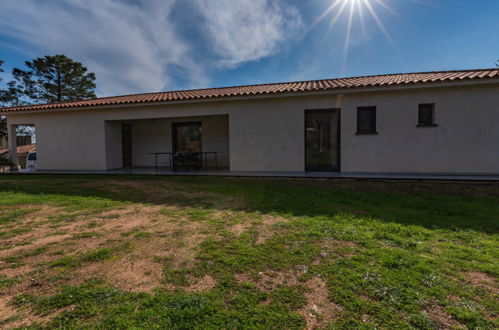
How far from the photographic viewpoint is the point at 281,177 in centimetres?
811

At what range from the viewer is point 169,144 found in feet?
40.3

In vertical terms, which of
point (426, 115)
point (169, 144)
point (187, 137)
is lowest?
point (169, 144)

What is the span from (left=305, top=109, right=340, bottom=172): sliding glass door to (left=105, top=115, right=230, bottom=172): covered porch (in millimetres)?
4264

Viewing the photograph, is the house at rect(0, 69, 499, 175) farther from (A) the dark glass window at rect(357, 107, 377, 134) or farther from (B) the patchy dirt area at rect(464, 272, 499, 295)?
(B) the patchy dirt area at rect(464, 272, 499, 295)

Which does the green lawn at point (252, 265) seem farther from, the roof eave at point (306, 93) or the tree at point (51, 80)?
the tree at point (51, 80)

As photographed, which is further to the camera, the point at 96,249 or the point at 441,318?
the point at 96,249

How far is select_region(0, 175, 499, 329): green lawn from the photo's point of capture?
5.35 feet

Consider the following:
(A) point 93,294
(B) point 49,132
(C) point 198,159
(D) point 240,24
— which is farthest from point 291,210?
(B) point 49,132

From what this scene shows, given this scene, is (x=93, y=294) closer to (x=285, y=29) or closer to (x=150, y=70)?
(x=285, y=29)

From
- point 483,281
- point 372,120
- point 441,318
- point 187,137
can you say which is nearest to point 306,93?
point 372,120

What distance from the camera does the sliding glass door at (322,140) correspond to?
339 inches

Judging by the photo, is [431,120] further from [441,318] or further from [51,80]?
[51,80]

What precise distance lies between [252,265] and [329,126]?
7449 millimetres

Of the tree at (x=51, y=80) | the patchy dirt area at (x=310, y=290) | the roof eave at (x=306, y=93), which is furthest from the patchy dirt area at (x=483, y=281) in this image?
the tree at (x=51, y=80)
